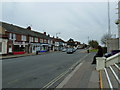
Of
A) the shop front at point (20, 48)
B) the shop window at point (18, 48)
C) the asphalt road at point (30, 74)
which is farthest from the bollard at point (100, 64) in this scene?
the shop window at point (18, 48)

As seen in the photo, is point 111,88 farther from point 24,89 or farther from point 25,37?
point 25,37

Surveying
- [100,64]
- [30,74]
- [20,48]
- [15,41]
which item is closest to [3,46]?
[15,41]

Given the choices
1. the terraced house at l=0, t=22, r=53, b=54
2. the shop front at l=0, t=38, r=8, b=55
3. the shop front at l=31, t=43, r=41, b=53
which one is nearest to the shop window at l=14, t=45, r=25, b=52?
the terraced house at l=0, t=22, r=53, b=54

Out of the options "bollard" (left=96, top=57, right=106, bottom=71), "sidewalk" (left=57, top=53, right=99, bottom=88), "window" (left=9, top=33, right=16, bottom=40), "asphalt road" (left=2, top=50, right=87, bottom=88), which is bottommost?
"asphalt road" (left=2, top=50, right=87, bottom=88)

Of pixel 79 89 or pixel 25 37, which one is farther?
pixel 25 37

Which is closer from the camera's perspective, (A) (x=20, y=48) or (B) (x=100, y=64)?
(B) (x=100, y=64)

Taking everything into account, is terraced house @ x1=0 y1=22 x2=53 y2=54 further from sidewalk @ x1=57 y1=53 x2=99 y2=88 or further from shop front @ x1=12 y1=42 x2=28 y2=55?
sidewalk @ x1=57 y1=53 x2=99 y2=88

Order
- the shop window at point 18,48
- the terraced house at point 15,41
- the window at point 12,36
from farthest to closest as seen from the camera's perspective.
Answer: the shop window at point 18,48 → the window at point 12,36 → the terraced house at point 15,41

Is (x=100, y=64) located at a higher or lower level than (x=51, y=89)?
higher

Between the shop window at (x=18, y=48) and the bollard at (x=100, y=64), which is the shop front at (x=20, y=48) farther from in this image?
the bollard at (x=100, y=64)

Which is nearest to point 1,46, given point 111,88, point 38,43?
point 38,43

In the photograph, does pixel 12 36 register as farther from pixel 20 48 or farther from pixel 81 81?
pixel 81 81

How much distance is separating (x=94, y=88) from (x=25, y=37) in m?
34.5

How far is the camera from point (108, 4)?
23.8m
